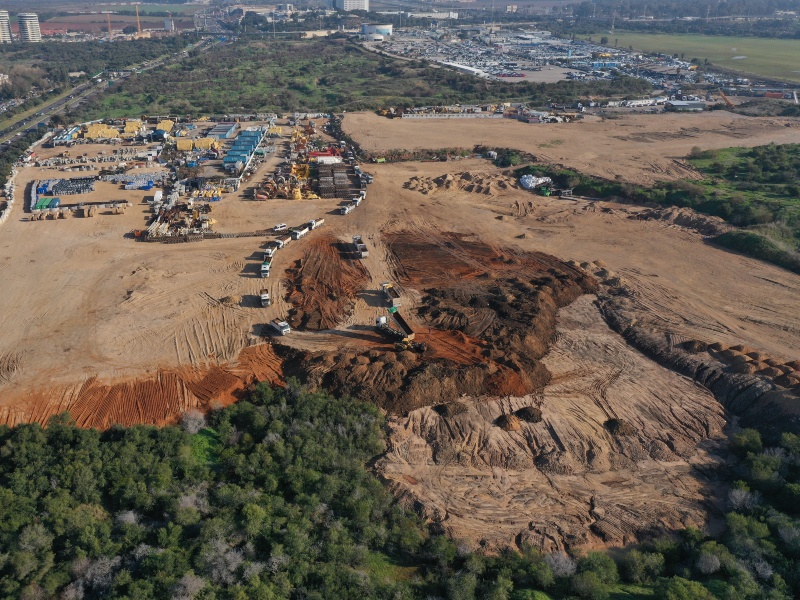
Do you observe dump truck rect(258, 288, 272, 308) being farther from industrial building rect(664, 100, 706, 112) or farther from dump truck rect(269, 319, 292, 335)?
industrial building rect(664, 100, 706, 112)

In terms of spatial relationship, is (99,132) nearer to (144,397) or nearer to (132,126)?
(132,126)

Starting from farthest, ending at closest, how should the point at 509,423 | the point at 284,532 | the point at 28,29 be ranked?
the point at 28,29 → the point at 509,423 → the point at 284,532

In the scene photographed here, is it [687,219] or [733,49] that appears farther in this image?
[733,49]

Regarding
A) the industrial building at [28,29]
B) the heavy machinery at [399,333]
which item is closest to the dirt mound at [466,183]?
the heavy machinery at [399,333]

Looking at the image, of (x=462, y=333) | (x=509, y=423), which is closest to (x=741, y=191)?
(x=462, y=333)

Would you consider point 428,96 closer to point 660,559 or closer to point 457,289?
point 457,289

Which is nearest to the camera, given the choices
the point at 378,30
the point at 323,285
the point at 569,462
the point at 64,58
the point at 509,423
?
the point at 569,462

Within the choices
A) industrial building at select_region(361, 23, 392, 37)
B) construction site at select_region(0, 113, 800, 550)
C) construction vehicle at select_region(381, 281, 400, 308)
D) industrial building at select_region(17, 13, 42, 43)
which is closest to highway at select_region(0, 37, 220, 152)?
construction site at select_region(0, 113, 800, 550)
